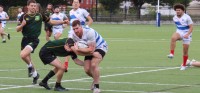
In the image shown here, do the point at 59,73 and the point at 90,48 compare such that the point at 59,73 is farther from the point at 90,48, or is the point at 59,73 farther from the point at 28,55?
the point at 28,55

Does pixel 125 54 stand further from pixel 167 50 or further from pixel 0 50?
pixel 0 50

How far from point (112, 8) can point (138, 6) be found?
3.09m

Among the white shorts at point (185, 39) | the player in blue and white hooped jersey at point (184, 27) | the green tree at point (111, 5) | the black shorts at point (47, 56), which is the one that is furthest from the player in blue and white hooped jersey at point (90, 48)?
the green tree at point (111, 5)

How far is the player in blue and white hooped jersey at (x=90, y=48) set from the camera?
12.5 metres

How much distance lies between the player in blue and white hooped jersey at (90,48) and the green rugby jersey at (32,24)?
8.36 feet

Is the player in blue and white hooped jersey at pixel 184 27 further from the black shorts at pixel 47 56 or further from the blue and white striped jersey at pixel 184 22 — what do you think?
the black shorts at pixel 47 56

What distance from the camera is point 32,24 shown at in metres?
15.1

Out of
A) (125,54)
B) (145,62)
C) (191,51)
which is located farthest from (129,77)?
(191,51)

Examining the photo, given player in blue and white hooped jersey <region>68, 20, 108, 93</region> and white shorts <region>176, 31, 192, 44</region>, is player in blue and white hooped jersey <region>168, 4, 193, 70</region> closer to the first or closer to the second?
white shorts <region>176, 31, 192, 44</region>

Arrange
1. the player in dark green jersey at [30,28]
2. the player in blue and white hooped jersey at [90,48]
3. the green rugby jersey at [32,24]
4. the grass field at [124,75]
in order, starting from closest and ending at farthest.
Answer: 1. the player in blue and white hooped jersey at [90,48]
2. the grass field at [124,75]
3. the player in dark green jersey at [30,28]
4. the green rugby jersey at [32,24]

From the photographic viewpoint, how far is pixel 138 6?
7050 cm

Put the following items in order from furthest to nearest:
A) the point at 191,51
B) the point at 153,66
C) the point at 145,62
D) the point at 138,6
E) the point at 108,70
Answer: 1. the point at 138,6
2. the point at 191,51
3. the point at 145,62
4. the point at 153,66
5. the point at 108,70

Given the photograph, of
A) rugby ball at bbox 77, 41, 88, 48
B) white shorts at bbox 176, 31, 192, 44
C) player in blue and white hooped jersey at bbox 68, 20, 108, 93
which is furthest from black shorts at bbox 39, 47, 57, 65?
white shorts at bbox 176, 31, 192, 44

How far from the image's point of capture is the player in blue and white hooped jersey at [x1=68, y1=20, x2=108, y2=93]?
12516mm
